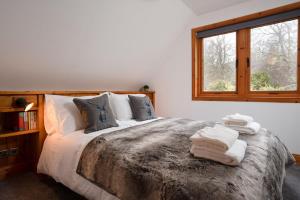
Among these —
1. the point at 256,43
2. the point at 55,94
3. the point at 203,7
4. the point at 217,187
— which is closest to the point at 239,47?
the point at 256,43

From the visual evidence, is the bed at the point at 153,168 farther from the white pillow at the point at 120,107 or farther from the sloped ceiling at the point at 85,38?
the sloped ceiling at the point at 85,38

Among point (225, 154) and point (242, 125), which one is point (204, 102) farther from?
point (225, 154)

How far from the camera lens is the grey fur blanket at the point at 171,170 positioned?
849mm

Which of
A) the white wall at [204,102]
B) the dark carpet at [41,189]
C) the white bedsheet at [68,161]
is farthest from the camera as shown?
the white wall at [204,102]

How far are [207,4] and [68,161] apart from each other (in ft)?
9.09

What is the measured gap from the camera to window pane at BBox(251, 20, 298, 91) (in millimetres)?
2402

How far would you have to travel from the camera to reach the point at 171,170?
3.27 feet

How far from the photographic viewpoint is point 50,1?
1.59 metres

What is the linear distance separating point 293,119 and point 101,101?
250 cm

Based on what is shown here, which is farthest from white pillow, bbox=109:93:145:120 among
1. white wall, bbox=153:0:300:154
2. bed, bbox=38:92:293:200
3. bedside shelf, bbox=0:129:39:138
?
white wall, bbox=153:0:300:154

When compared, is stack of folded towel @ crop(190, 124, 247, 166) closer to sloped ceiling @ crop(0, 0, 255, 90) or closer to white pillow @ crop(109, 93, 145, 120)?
white pillow @ crop(109, 93, 145, 120)

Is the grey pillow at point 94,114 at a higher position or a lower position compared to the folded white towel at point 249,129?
higher

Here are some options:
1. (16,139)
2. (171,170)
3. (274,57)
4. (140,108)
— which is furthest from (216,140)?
(16,139)

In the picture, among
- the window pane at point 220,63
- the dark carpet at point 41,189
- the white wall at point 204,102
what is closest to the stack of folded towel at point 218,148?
the dark carpet at point 41,189
